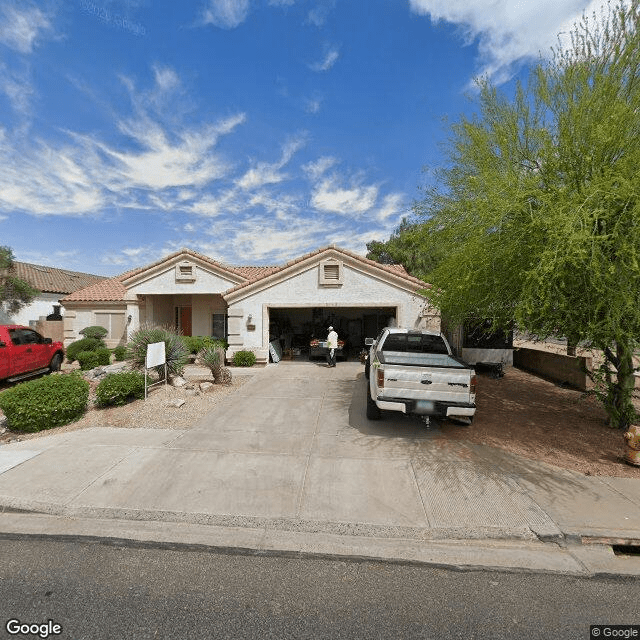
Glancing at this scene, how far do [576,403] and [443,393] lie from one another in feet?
17.3

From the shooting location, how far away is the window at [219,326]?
59.4 ft

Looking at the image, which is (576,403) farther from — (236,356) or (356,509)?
(236,356)

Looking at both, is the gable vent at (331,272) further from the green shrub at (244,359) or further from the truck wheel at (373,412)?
the truck wheel at (373,412)

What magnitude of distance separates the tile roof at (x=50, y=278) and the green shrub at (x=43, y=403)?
21290 mm

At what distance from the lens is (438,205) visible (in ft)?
25.4

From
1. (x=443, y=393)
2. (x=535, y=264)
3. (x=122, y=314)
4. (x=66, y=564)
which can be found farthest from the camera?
(x=122, y=314)

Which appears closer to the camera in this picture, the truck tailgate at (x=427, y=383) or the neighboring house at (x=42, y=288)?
the truck tailgate at (x=427, y=383)

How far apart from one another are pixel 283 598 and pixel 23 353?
37.4 ft

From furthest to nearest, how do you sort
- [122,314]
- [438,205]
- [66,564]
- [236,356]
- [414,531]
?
[122,314] < [236,356] < [438,205] < [414,531] < [66,564]

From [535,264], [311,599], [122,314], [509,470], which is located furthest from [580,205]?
[122,314]

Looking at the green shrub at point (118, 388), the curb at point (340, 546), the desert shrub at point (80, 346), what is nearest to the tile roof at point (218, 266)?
the desert shrub at point (80, 346)

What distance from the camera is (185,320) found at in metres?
18.9

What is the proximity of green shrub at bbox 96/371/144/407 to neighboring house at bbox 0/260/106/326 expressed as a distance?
58.8 ft

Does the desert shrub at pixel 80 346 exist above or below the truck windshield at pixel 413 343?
below
